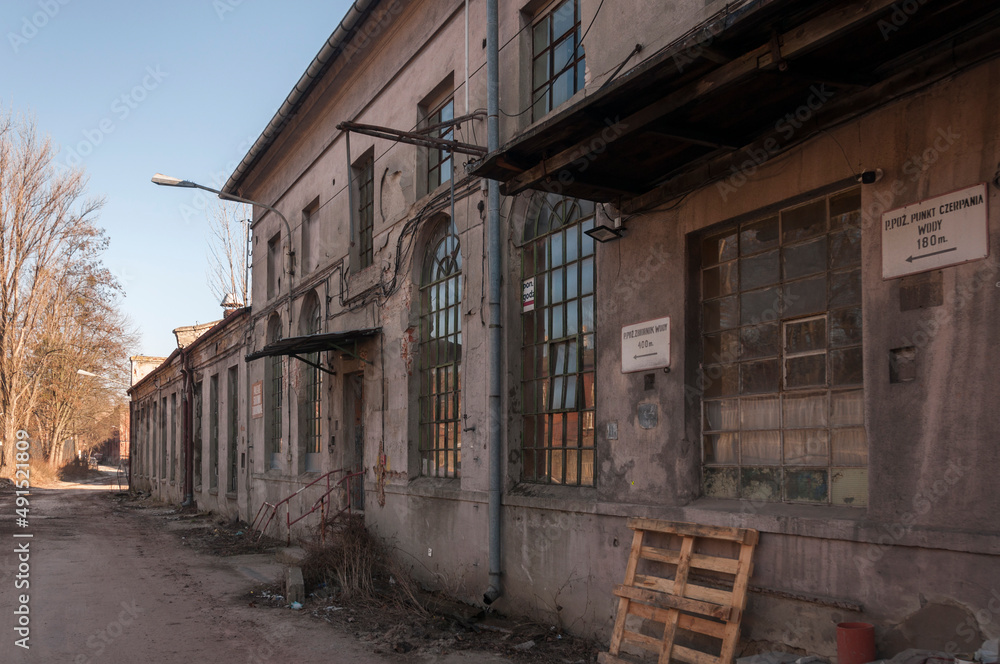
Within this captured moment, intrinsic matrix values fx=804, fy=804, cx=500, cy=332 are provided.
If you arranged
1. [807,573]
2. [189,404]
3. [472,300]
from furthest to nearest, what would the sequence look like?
[189,404] → [472,300] → [807,573]

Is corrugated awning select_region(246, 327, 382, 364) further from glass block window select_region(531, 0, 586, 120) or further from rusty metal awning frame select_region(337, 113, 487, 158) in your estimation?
glass block window select_region(531, 0, 586, 120)

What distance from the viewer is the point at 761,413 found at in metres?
5.84

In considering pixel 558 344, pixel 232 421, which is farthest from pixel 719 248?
pixel 232 421

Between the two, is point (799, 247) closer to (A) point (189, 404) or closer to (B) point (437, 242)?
(B) point (437, 242)

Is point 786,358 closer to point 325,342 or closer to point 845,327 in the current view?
point 845,327

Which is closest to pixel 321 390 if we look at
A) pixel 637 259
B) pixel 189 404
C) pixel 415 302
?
pixel 415 302

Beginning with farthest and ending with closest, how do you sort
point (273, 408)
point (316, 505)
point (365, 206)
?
point (273, 408), point (365, 206), point (316, 505)

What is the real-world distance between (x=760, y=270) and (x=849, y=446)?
1.45 metres

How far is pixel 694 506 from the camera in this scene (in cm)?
604

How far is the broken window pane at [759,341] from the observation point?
18.9 feet

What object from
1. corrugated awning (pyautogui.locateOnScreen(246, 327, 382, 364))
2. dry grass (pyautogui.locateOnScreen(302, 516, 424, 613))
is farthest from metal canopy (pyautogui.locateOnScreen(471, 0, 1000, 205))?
corrugated awning (pyautogui.locateOnScreen(246, 327, 382, 364))

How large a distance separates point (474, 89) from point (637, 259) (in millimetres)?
3807

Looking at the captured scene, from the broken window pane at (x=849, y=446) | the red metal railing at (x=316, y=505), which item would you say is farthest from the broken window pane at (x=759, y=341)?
the red metal railing at (x=316, y=505)

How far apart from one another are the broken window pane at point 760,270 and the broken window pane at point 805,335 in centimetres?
38
